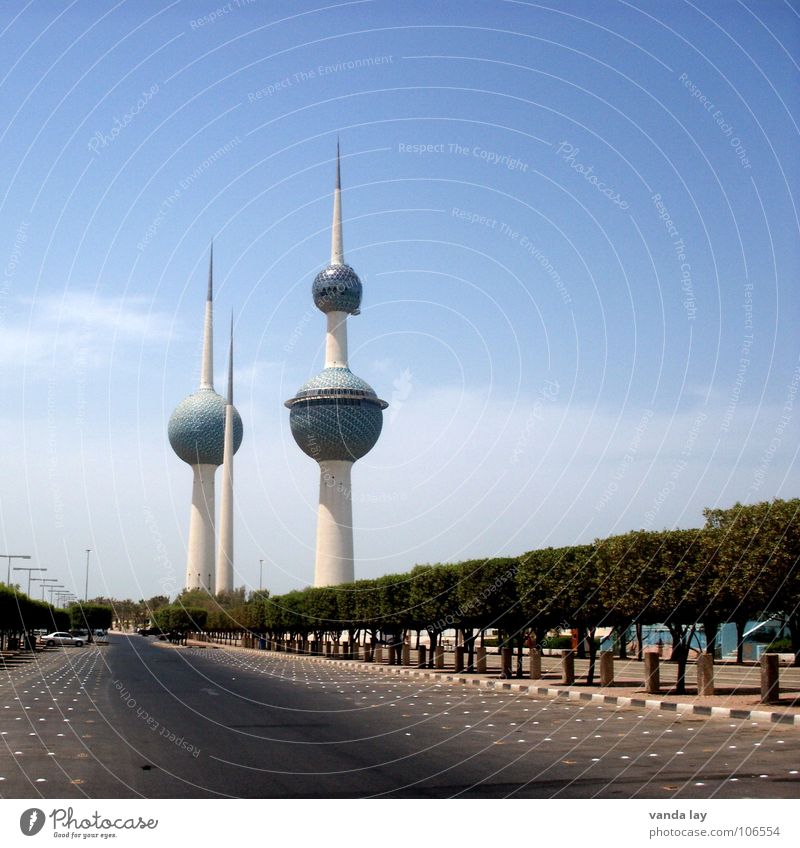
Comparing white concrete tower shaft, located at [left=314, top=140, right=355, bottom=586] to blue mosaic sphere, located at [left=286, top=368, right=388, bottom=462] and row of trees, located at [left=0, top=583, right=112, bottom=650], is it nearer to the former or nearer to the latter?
blue mosaic sphere, located at [left=286, top=368, right=388, bottom=462]

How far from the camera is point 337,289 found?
165 meters

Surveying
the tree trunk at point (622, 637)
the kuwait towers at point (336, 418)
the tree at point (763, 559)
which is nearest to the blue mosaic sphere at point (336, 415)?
the kuwait towers at point (336, 418)

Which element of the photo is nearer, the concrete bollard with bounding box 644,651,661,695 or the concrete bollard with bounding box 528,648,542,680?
the concrete bollard with bounding box 644,651,661,695

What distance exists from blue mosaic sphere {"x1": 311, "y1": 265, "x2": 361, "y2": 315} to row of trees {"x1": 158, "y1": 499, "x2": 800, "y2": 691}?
327 ft

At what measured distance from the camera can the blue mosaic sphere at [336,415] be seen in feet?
529

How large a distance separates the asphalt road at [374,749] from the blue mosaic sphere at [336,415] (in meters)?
128

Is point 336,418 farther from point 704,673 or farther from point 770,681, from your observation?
point 770,681

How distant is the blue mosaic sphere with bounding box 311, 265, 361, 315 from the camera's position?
16462 centimetres

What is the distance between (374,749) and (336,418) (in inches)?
5655

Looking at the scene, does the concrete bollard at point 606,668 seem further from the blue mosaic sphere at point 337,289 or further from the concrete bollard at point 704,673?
the blue mosaic sphere at point 337,289

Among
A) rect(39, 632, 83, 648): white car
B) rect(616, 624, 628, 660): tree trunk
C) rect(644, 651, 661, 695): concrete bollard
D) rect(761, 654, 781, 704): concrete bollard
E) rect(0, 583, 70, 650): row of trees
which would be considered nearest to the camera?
rect(761, 654, 781, 704): concrete bollard

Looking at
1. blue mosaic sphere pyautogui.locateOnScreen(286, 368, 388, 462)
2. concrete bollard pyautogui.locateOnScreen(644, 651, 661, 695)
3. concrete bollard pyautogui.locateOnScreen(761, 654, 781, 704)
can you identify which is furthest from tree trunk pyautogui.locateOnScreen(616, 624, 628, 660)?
blue mosaic sphere pyautogui.locateOnScreen(286, 368, 388, 462)

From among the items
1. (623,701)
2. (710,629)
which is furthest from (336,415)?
(623,701)
